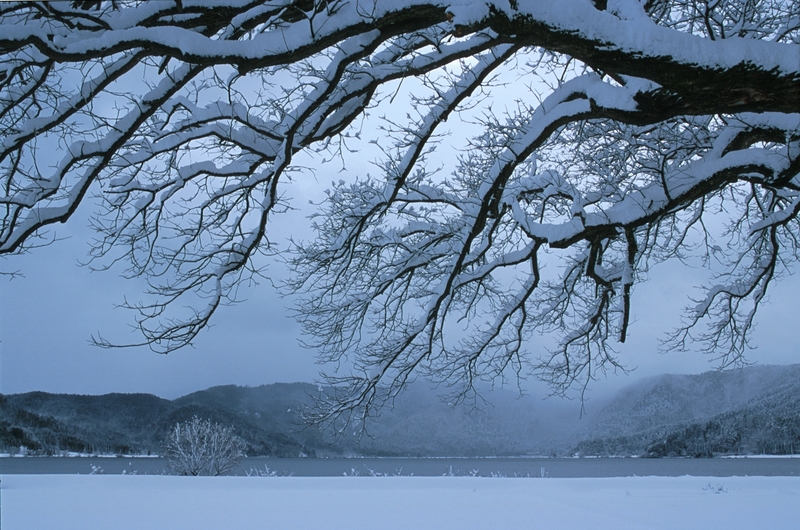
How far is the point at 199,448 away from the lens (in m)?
23.0

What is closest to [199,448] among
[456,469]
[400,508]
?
[400,508]

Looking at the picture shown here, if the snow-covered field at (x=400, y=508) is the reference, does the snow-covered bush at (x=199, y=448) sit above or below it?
below

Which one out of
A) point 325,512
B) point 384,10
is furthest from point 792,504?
point 384,10

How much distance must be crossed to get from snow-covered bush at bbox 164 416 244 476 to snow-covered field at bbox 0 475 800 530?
17014mm

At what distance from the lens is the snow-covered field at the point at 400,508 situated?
4.15 m

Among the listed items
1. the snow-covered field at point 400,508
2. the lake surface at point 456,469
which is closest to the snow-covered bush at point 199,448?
the lake surface at point 456,469

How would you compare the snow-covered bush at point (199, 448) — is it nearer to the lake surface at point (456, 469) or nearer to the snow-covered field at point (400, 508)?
the lake surface at point (456, 469)

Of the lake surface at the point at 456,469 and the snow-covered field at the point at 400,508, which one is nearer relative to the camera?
the snow-covered field at the point at 400,508

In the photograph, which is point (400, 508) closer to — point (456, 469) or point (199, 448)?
point (199, 448)

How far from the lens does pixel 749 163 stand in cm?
408

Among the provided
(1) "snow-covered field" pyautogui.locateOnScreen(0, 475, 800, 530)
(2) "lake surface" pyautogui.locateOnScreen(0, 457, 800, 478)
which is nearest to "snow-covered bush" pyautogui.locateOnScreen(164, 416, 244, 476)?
(2) "lake surface" pyautogui.locateOnScreen(0, 457, 800, 478)

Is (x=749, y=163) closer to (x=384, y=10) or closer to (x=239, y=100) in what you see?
(x=384, y=10)

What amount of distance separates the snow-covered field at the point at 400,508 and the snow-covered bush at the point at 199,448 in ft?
55.8

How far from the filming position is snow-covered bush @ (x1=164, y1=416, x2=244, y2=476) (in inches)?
895
